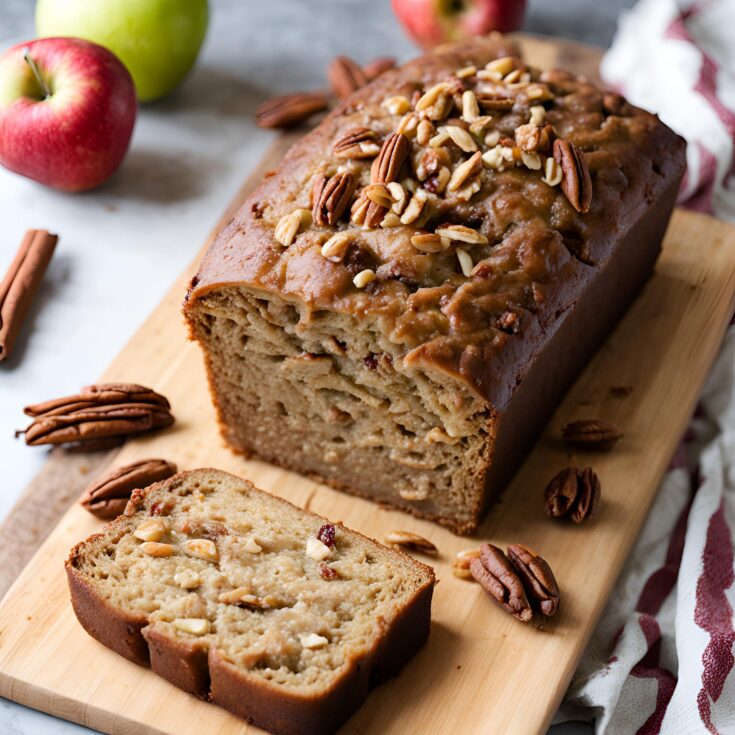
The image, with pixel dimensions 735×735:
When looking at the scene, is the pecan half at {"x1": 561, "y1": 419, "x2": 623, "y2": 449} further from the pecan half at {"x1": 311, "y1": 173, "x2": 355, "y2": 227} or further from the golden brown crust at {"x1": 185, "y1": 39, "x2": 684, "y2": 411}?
the pecan half at {"x1": 311, "y1": 173, "x2": 355, "y2": 227}

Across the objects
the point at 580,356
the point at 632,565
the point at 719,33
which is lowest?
the point at 632,565

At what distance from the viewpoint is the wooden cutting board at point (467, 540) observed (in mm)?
3061

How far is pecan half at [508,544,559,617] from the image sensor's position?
10.7 feet

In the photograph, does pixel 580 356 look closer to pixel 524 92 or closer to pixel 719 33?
pixel 524 92

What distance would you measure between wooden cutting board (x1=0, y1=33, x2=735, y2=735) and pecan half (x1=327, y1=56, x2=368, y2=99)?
3.74 feet

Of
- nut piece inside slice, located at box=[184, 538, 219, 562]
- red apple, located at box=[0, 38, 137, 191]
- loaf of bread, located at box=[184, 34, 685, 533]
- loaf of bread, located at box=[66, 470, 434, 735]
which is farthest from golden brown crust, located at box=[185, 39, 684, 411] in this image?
red apple, located at box=[0, 38, 137, 191]

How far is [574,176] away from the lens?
3.54 metres

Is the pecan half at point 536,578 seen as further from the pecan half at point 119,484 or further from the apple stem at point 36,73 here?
the apple stem at point 36,73

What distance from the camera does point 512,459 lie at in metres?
3.61

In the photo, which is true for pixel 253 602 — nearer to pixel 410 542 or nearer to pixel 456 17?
pixel 410 542

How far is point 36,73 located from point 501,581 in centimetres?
245

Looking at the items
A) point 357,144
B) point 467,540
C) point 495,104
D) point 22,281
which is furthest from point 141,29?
point 467,540

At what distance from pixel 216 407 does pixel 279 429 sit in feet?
0.69

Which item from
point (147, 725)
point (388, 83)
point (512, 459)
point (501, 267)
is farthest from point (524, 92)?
point (147, 725)
